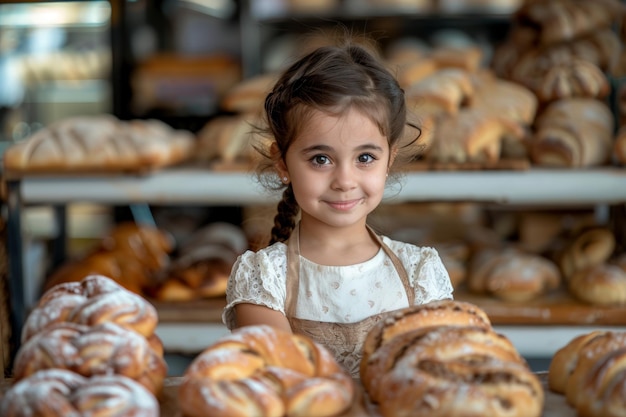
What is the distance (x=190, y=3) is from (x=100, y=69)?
2.22 ft

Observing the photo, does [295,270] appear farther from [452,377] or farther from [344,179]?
[452,377]

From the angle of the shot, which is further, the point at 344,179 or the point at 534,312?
the point at 534,312

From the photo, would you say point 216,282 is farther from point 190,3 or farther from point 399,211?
point 190,3

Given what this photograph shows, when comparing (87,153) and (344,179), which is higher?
(344,179)

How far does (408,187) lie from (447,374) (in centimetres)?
158

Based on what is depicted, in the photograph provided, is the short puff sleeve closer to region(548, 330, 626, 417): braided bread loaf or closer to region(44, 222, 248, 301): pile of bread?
region(548, 330, 626, 417): braided bread loaf

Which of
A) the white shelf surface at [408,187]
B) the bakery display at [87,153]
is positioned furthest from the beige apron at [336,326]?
the bakery display at [87,153]

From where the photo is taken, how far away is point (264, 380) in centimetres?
94

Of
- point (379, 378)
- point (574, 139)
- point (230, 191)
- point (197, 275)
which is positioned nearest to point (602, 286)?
point (574, 139)

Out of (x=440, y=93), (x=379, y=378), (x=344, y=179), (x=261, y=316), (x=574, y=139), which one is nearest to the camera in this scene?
(x=379, y=378)

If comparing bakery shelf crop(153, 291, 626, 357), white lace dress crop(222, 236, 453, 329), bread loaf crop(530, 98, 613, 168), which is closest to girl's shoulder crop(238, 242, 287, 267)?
white lace dress crop(222, 236, 453, 329)

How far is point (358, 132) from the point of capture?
139cm

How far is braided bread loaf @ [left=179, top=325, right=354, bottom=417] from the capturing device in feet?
2.94

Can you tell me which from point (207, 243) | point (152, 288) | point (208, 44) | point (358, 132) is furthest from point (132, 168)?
point (208, 44)
